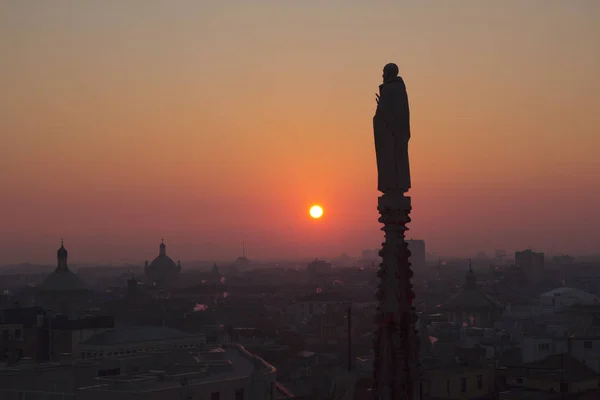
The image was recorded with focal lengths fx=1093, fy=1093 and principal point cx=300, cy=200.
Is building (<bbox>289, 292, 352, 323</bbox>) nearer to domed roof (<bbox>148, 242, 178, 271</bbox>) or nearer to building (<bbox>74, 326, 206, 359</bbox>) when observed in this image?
building (<bbox>74, 326, 206, 359</bbox>)

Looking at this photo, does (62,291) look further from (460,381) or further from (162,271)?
(460,381)

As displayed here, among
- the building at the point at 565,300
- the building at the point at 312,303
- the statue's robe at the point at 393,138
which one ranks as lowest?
the building at the point at 312,303

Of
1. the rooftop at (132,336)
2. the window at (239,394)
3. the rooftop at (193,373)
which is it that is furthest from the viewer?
the rooftop at (132,336)

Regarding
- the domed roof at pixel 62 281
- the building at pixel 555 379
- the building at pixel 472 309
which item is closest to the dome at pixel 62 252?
the domed roof at pixel 62 281

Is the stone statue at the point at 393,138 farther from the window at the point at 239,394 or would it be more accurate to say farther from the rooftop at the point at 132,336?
the rooftop at the point at 132,336

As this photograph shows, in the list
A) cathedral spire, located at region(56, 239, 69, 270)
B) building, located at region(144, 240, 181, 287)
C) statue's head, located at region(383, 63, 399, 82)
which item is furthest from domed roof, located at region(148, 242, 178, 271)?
statue's head, located at region(383, 63, 399, 82)

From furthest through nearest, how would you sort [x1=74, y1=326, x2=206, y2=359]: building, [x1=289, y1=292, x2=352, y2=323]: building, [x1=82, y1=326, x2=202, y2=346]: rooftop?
[x1=289, y1=292, x2=352, y2=323]: building, [x1=82, y1=326, x2=202, y2=346]: rooftop, [x1=74, y1=326, x2=206, y2=359]: building


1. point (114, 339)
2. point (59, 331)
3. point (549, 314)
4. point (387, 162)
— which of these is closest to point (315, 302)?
point (549, 314)
